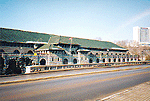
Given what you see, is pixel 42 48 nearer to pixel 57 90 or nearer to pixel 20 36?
pixel 20 36

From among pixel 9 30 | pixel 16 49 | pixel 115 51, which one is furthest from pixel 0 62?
pixel 115 51

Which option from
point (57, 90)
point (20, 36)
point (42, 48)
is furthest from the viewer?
point (20, 36)

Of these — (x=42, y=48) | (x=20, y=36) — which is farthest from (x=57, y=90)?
(x=20, y=36)

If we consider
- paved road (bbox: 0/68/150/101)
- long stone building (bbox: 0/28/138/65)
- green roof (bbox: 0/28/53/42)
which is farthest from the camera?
green roof (bbox: 0/28/53/42)

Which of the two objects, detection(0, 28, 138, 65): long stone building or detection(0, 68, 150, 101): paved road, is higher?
detection(0, 28, 138, 65): long stone building

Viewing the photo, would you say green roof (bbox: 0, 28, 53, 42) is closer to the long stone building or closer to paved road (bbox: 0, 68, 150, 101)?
the long stone building

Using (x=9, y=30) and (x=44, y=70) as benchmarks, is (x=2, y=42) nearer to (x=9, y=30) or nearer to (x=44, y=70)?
(x=9, y=30)

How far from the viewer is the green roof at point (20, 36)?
4244 centimetres

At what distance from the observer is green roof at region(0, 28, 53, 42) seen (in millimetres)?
42441

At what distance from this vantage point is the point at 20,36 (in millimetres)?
46656

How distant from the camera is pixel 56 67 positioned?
2547 cm

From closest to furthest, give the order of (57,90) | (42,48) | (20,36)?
(57,90)
(42,48)
(20,36)

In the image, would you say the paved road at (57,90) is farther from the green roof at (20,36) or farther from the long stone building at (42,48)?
the green roof at (20,36)

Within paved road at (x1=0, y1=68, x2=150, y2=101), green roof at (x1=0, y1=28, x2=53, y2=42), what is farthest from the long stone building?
paved road at (x1=0, y1=68, x2=150, y2=101)
